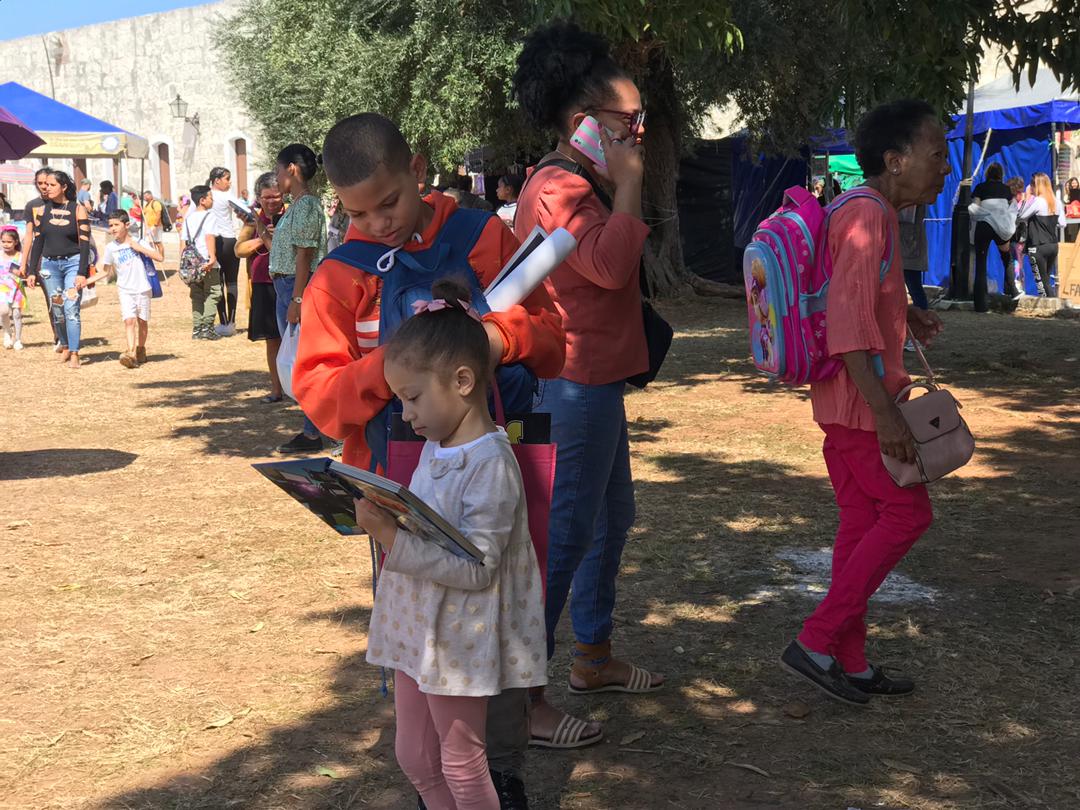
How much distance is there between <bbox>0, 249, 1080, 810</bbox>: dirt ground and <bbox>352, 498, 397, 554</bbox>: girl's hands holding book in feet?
4.13

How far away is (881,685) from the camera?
4129mm

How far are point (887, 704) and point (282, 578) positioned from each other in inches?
110

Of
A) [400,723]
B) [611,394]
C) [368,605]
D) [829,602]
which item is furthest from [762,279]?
[368,605]

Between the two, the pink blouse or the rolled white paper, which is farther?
the pink blouse

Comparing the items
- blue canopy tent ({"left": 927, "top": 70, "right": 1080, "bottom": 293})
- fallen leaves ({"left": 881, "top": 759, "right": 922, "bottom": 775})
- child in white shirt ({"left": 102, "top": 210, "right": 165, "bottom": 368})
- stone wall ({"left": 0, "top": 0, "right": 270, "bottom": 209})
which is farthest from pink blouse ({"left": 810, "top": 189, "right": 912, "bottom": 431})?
stone wall ({"left": 0, "top": 0, "right": 270, "bottom": 209})

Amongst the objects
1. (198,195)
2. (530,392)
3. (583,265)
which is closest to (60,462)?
(583,265)

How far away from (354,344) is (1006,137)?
684 inches

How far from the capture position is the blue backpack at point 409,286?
9.48 feet

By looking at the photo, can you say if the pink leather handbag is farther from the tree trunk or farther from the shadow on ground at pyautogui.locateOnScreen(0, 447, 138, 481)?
the tree trunk

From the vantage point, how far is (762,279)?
3936 millimetres

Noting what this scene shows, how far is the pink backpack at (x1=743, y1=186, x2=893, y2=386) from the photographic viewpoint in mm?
3885

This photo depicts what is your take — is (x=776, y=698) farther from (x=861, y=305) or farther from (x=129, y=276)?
(x=129, y=276)

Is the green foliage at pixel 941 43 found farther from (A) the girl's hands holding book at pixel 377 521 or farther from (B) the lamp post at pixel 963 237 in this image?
(B) the lamp post at pixel 963 237

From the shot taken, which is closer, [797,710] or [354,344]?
[354,344]
